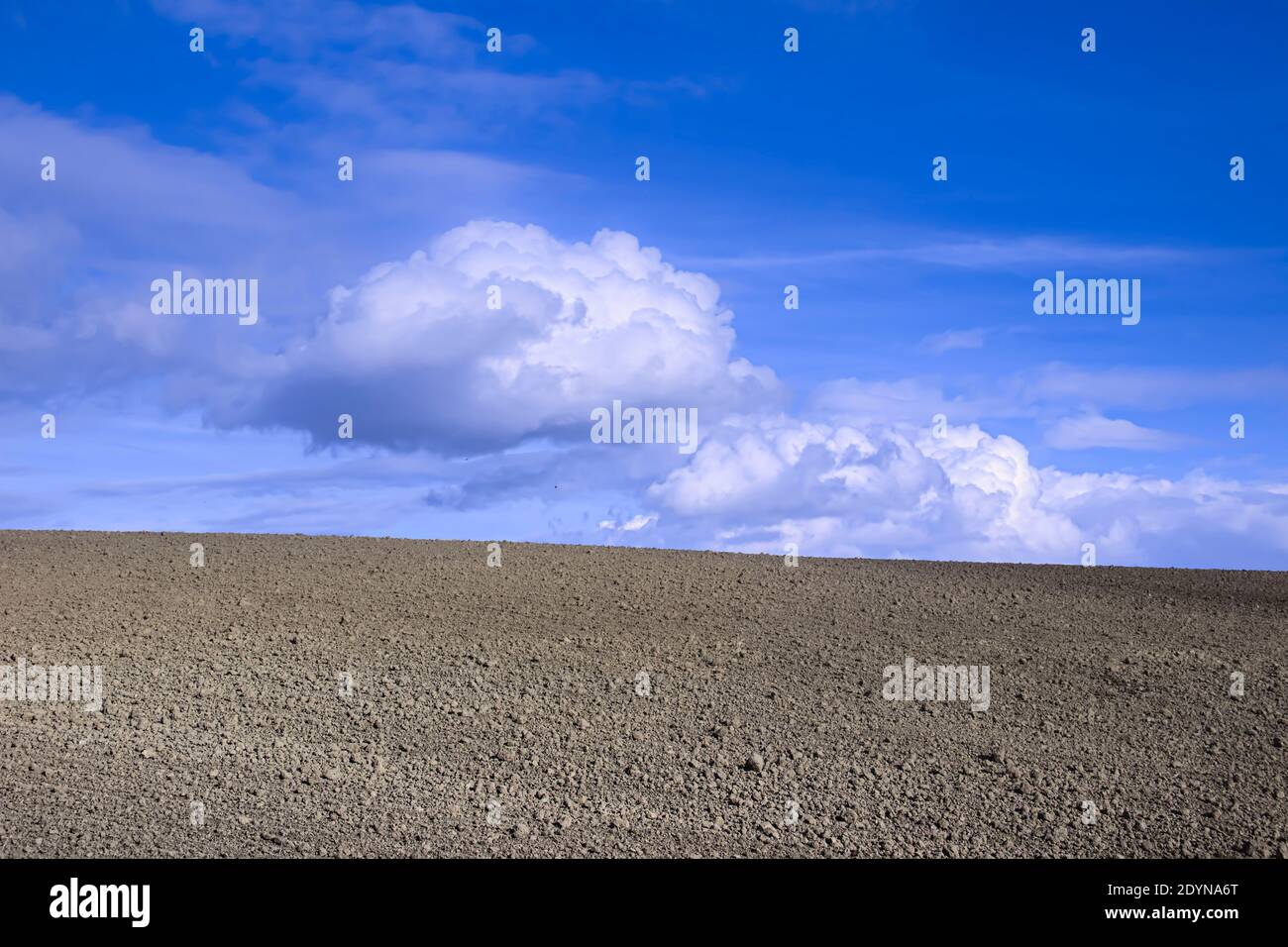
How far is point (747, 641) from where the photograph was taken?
13977mm

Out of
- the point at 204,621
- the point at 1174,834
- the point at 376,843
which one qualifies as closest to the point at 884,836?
the point at 1174,834

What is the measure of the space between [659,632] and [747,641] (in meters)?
1.11

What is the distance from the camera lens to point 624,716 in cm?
1135

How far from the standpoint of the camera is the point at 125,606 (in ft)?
49.8

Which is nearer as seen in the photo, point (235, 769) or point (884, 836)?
point (884, 836)

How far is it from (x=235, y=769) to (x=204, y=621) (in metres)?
4.86

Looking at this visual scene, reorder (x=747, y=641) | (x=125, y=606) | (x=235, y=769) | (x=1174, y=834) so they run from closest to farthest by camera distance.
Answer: (x=1174, y=834), (x=235, y=769), (x=747, y=641), (x=125, y=606)

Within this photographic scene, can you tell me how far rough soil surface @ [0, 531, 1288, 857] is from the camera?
9117 mm

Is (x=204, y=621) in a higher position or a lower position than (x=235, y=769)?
higher

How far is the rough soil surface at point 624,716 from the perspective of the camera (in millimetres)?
9117
